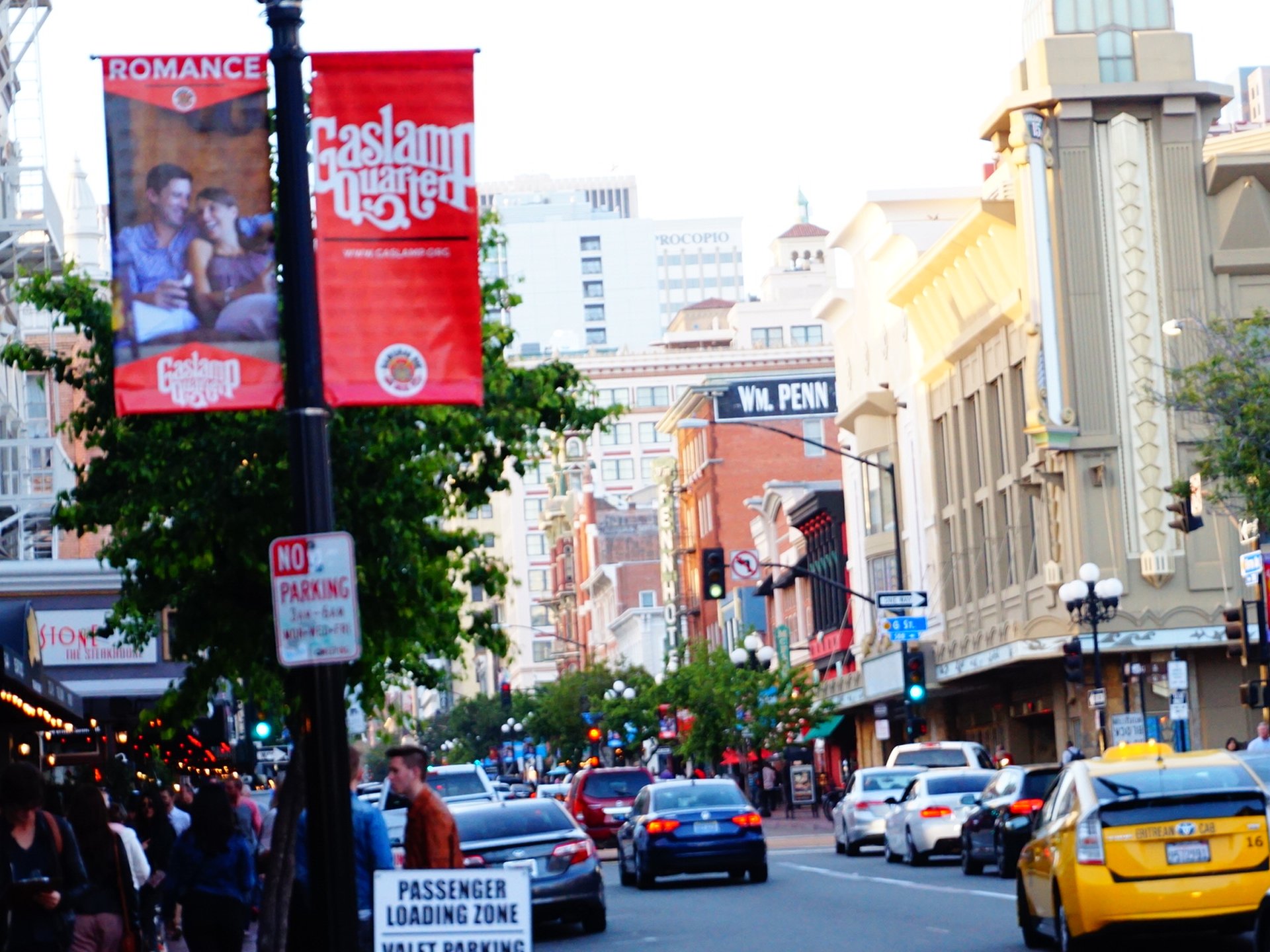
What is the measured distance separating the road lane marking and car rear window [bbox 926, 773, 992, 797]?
1780 mm

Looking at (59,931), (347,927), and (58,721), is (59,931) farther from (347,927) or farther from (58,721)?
(58,721)

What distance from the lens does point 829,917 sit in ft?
72.9

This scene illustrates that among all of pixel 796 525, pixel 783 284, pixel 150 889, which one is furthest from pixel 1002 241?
pixel 783 284

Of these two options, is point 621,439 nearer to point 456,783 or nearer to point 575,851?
point 456,783

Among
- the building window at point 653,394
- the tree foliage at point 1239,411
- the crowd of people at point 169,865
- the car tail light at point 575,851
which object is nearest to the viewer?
the crowd of people at point 169,865

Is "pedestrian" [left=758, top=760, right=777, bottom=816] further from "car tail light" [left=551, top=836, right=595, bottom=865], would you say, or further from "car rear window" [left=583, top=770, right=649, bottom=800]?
"car tail light" [left=551, top=836, right=595, bottom=865]

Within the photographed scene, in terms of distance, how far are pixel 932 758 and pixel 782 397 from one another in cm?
5055

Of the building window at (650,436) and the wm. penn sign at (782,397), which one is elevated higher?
the building window at (650,436)

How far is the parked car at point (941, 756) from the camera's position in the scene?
129 feet

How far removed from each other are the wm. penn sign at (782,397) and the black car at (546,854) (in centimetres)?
6084

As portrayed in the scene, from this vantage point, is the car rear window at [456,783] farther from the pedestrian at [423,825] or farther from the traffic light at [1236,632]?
the pedestrian at [423,825]

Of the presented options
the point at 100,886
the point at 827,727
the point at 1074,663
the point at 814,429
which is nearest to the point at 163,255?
the point at 100,886

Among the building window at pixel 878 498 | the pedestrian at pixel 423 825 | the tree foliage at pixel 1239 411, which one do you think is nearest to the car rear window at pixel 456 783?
the tree foliage at pixel 1239 411

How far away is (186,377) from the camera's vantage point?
9797 mm
